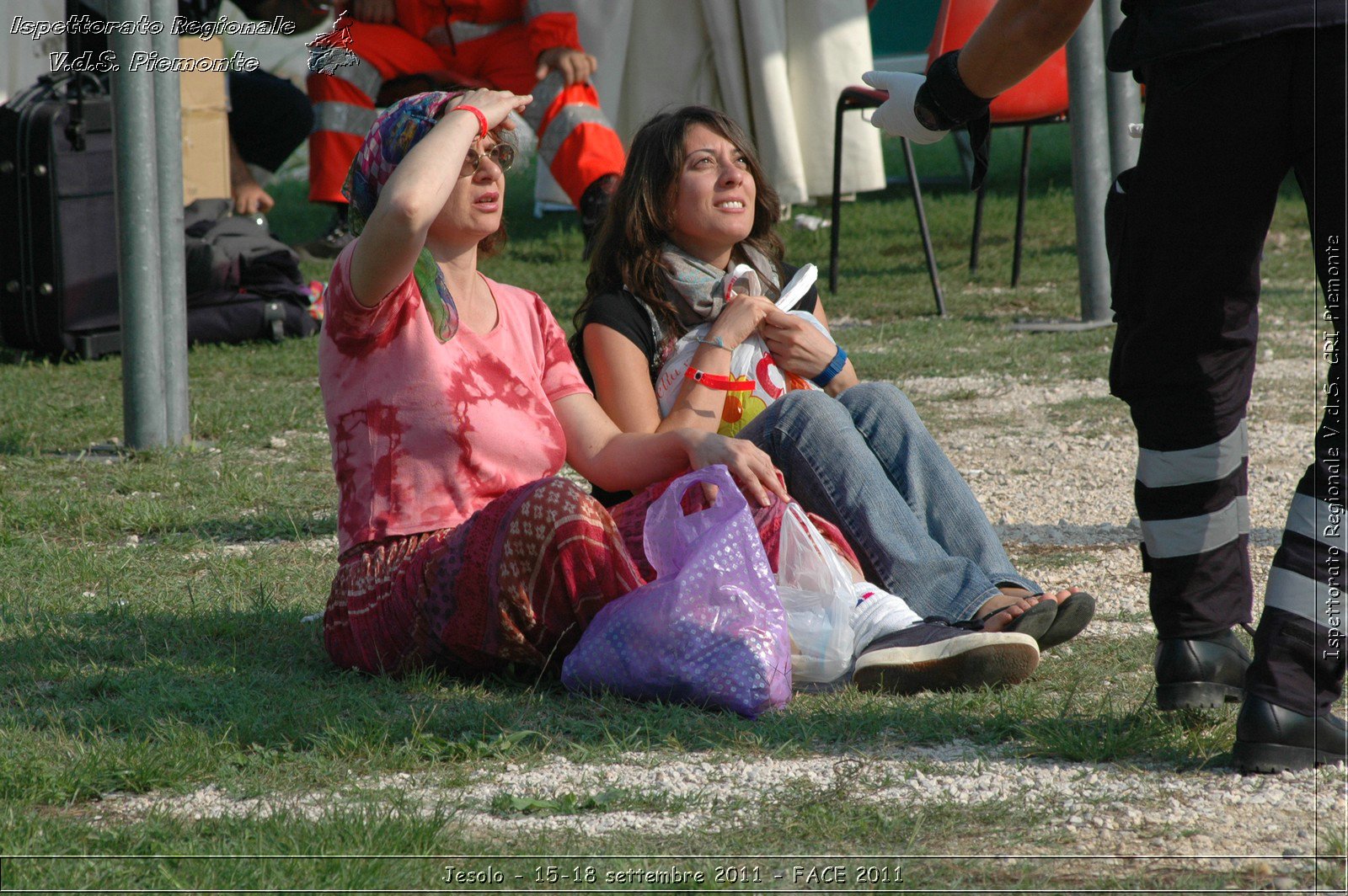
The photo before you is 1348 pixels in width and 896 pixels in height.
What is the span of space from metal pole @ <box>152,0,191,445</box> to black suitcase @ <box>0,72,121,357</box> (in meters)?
1.38

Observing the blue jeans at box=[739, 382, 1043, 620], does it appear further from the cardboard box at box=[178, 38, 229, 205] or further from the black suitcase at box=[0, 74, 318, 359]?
the cardboard box at box=[178, 38, 229, 205]

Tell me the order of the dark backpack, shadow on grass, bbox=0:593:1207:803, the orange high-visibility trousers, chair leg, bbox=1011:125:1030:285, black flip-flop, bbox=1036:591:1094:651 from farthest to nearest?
chair leg, bbox=1011:125:1030:285 < the orange high-visibility trousers < the dark backpack < black flip-flop, bbox=1036:591:1094:651 < shadow on grass, bbox=0:593:1207:803

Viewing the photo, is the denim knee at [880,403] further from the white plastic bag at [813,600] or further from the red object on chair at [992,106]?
the red object on chair at [992,106]

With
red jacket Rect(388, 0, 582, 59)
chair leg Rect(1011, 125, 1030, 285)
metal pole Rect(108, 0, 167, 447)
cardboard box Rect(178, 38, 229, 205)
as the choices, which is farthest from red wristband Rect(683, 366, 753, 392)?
cardboard box Rect(178, 38, 229, 205)

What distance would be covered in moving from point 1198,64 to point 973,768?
1.04 metres

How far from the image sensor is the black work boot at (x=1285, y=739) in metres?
2.11

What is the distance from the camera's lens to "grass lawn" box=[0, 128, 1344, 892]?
1.93 m

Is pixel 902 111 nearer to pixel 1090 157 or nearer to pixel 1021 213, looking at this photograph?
pixel 1090 157

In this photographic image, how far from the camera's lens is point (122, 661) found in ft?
9.45

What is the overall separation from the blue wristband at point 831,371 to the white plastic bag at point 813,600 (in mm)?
544

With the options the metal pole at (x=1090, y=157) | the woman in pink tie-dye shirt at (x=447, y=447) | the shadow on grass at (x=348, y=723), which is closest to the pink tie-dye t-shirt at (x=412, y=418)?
the woman in pink tie-dye shirt at (x=447, y=447)

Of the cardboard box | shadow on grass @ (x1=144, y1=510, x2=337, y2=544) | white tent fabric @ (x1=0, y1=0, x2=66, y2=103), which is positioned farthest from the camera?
white tent fabric @ (x1=0, y1=0, x2=66, y2=103)

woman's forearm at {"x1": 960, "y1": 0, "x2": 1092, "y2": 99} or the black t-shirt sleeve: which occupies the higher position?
woman's forearm at {"x1": 960, "y1": 0, "x2": 1092, "y2": 99}

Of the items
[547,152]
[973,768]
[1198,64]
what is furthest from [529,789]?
[547,152]
